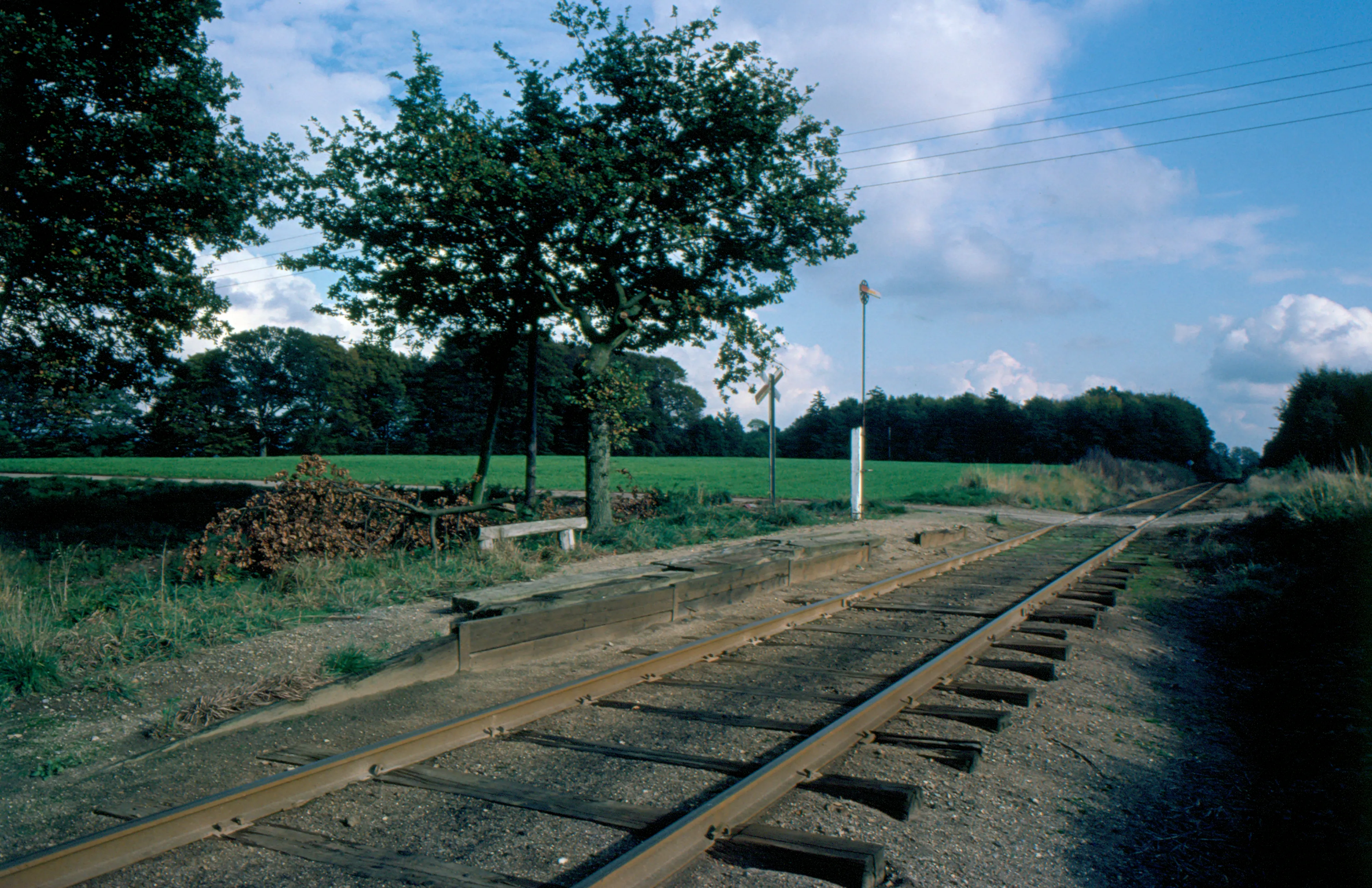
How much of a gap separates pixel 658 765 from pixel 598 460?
11.2 m

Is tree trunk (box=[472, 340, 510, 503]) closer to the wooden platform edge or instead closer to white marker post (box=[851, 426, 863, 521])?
white marker post (box=[851, 426, 863, 521])

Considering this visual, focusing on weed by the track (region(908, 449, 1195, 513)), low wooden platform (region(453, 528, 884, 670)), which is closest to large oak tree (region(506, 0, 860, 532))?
low wooden platform (region(453, 528, 884, 670))

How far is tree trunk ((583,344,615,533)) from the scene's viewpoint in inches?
592

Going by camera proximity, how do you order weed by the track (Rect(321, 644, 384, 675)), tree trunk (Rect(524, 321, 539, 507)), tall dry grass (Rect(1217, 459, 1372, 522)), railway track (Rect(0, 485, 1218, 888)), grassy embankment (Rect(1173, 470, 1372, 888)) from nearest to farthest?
railway track (Rect(0, 485, 1218, 888)) < grassy embankment (Rect(1173, 470, 1372, 888)) < weed by the track (Rect(321, 644, 384, 675)) < tall dry grass (Rect(1217, 459, 1372, 522)) < tree trunk (Rect(524, 321, 539, 507))

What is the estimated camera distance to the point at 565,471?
1720 inches

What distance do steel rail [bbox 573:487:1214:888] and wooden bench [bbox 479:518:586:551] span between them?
25.0ft

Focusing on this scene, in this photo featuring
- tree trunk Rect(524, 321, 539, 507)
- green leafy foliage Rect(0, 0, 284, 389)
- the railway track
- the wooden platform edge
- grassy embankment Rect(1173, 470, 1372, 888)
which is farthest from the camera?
tree trunk Rect(524, 321, 539, 507)

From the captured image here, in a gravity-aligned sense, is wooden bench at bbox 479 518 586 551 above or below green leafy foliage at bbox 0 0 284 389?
below

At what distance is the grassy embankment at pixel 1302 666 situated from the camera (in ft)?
11.7

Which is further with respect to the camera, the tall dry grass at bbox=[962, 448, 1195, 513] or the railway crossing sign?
the tall dry grass at bbox=[962, 448, 1195, 513]

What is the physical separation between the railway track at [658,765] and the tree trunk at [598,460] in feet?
26.4

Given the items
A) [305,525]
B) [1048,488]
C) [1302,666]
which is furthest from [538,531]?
[1048,488]

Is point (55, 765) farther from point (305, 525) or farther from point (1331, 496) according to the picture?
point (1331, 496)

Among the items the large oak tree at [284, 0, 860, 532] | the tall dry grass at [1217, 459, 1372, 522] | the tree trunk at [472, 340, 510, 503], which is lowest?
the tall dry grass at [1217, 459, 1372, 522]
